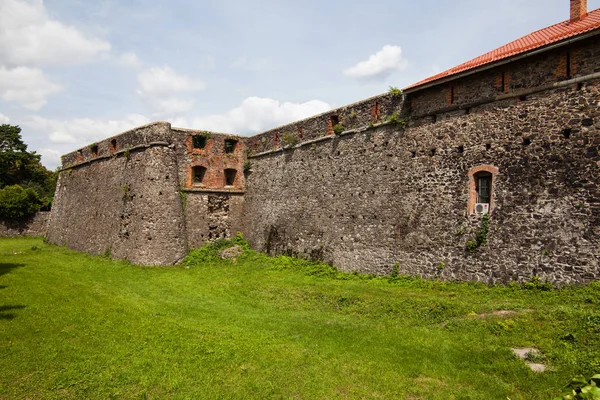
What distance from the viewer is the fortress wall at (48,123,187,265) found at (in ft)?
60.8

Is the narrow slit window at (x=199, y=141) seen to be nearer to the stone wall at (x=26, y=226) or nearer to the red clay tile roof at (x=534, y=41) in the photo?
the red clay tile roof at (x=534, y=41)

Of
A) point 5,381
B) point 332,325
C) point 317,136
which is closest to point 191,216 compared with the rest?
point 317,136

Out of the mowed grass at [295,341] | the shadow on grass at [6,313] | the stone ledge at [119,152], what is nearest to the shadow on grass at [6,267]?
the mowed grass at [295,341]

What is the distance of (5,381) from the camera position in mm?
6215

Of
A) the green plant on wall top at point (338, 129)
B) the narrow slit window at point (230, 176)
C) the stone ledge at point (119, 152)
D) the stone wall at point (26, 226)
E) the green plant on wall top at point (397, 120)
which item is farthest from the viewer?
the stone wall at point (26, 226)

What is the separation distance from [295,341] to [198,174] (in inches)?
565

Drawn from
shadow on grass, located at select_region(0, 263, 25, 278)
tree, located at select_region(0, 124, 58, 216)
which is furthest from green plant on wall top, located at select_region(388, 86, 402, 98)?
tree, located at select_region(0, 124, 58, 216)

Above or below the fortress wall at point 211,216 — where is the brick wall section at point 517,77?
above

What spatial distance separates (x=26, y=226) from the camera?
32.0 m

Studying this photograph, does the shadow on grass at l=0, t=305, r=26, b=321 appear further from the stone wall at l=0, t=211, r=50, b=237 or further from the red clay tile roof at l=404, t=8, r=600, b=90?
the stone wall at l=0, t=211, r=50, b=237

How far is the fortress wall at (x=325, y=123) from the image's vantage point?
1462cm

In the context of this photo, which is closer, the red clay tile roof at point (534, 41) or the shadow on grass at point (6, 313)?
the shadow on grass at point (6, 313)

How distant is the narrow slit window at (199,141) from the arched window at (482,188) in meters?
13.5

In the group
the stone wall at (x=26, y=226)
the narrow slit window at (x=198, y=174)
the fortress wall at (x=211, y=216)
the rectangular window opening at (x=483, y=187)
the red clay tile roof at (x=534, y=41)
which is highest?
the red clay tile roof at (x=534, y=41)
